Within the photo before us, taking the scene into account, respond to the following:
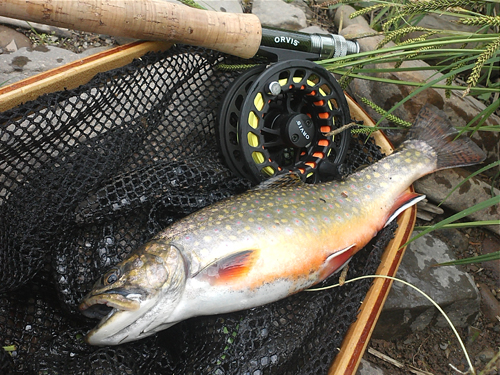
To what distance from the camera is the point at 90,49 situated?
9.80 feet

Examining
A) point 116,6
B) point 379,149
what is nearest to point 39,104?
point 116,6

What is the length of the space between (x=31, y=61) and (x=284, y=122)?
184 centimetres

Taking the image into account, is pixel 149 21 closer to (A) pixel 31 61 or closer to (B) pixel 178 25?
(B) pixel 178 25

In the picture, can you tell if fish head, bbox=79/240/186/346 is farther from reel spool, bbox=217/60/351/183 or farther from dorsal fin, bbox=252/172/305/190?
reel spool, bbox=217/60/351/183

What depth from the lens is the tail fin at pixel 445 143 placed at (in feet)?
6.88

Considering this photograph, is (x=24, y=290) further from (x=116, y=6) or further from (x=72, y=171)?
(x=116, y=6)

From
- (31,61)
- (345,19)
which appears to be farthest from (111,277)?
(345,19)

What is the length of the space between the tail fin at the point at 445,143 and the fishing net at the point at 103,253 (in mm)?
476

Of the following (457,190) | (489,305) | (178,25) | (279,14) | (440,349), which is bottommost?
(440,349)

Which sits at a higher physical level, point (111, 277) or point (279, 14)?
point (279, 14)

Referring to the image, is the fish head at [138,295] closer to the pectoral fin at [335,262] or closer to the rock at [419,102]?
the pectoral fin at [335,262]

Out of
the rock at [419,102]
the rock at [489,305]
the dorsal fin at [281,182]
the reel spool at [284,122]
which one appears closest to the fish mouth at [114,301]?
the dorsal fin at [281,182]

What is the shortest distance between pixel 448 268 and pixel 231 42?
1866 mm

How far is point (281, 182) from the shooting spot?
6.21 ft
